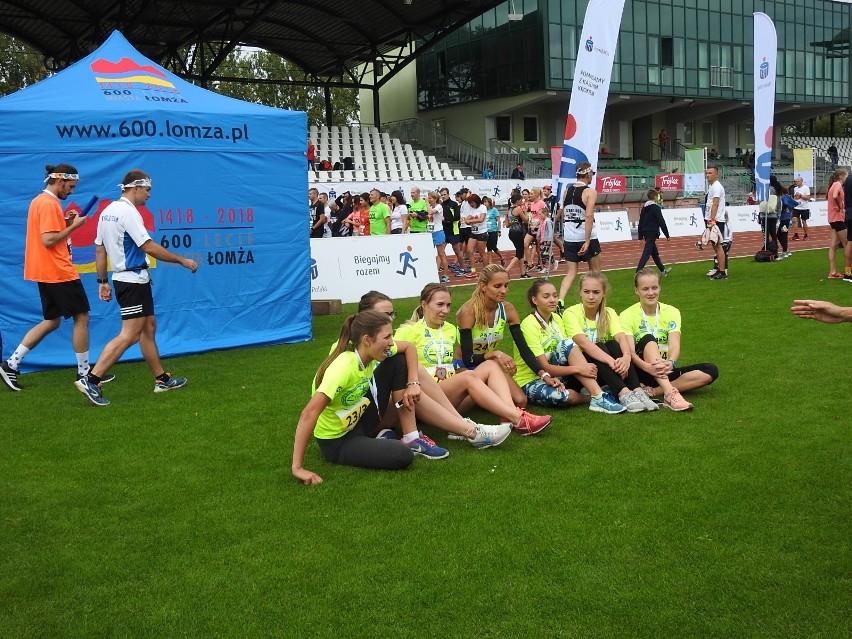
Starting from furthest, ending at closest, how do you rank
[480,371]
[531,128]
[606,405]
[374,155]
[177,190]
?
[531,128]
[374,155]
[177,190]
[606,405]
[480,371]

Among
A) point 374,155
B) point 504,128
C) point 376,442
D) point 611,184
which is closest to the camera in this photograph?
point 376,442

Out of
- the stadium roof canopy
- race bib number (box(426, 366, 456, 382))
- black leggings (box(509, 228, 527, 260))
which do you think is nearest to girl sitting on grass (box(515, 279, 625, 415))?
race bib number (box(426, 366, 456, 382))

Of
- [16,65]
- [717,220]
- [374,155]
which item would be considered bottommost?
[717,220]

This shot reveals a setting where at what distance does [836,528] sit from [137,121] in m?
7.75

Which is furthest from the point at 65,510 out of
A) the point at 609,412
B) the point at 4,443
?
the point at 609,412

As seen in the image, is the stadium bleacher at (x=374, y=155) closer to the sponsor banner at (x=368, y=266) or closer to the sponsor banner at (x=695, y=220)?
the sponsor banner at (x=695, y=220)

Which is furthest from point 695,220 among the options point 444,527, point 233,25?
point 444,527

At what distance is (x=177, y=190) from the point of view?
9.27 meters

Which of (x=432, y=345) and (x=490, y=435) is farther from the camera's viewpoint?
(x=432, y=345)

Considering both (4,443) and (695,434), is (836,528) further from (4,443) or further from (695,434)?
(4,443)

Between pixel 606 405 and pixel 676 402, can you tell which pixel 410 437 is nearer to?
pixel 606 405

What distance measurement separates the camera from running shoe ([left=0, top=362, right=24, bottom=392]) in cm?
784

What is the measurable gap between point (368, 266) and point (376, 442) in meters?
8.99

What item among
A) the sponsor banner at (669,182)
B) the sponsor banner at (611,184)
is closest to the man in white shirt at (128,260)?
the sponsor banner at (611,184)
